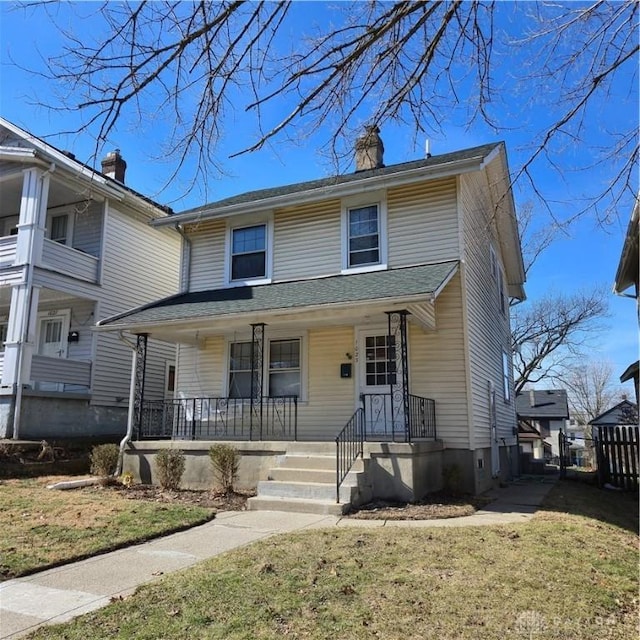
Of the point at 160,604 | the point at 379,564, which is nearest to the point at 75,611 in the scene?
the point at 160,604

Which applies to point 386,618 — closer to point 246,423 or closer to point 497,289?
point 246,423

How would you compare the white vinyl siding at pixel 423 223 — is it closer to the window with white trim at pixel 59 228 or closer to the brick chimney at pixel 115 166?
the window with white trim at pixel 59 228

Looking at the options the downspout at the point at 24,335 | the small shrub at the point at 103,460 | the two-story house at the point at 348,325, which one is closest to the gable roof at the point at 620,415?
the two-story house at the point at 348,325

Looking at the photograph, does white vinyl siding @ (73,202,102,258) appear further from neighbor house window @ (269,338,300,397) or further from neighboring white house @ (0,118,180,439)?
neighbor house window @ (269,338,300,397)

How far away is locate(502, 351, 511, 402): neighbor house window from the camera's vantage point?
1641 cm

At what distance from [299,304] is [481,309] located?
16.8 ft

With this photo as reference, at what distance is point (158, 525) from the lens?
6.71m

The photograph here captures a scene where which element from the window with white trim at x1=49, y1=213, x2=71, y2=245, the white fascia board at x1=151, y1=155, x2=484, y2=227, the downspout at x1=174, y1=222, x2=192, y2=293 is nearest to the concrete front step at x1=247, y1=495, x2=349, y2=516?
the white fascia board at x1=151, y1=155, x2=484, y2=227

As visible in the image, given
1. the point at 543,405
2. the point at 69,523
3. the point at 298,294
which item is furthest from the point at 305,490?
the point at 543,405

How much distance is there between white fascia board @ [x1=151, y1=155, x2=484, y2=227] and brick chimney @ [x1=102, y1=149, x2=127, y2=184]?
20.4 feet

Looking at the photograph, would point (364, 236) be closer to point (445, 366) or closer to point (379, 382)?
point (379, 382)

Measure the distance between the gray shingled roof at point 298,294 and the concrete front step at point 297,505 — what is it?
3.42m

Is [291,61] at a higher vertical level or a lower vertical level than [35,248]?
lower

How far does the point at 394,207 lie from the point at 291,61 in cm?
792
